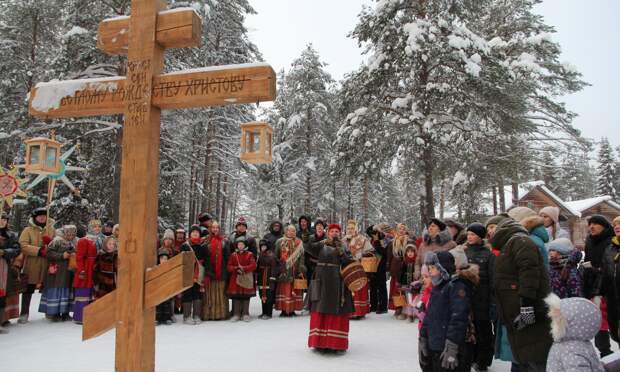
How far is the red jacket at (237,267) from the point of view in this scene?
9.34 metres

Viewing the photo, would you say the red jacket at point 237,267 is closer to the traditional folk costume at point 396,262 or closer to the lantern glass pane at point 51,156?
the traditional folk costume at point 396,262

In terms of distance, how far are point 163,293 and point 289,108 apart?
88.9 ft

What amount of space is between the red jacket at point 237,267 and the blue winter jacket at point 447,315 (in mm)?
5206

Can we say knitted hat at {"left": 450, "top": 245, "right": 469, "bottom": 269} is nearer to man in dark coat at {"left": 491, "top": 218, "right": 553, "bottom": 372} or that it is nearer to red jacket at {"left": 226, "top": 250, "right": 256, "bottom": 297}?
man in dark coat at {"left": 491, "top": 218, "right": 553, "bottom": 372}

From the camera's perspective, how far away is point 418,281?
6609 millimetres

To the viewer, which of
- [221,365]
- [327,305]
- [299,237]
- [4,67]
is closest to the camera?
[221,365]

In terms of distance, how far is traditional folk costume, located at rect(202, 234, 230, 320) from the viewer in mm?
9375

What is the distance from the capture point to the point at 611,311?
20.7 ft

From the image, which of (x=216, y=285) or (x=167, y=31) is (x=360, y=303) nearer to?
(x=216, y=285)

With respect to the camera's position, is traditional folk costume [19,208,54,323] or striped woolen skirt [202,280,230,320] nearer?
traditional folk costume [19,208,54,323]

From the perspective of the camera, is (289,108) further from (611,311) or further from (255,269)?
(611,311)

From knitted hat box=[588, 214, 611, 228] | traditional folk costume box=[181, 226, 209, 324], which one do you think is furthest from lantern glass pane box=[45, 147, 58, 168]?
knitted hat box=[588, 214, 611, 228]

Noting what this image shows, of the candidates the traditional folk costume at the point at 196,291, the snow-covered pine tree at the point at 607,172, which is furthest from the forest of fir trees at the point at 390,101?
the snow-covered pine tree at the point at 607,172

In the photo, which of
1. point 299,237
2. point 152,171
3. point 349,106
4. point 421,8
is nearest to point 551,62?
point 421,8
